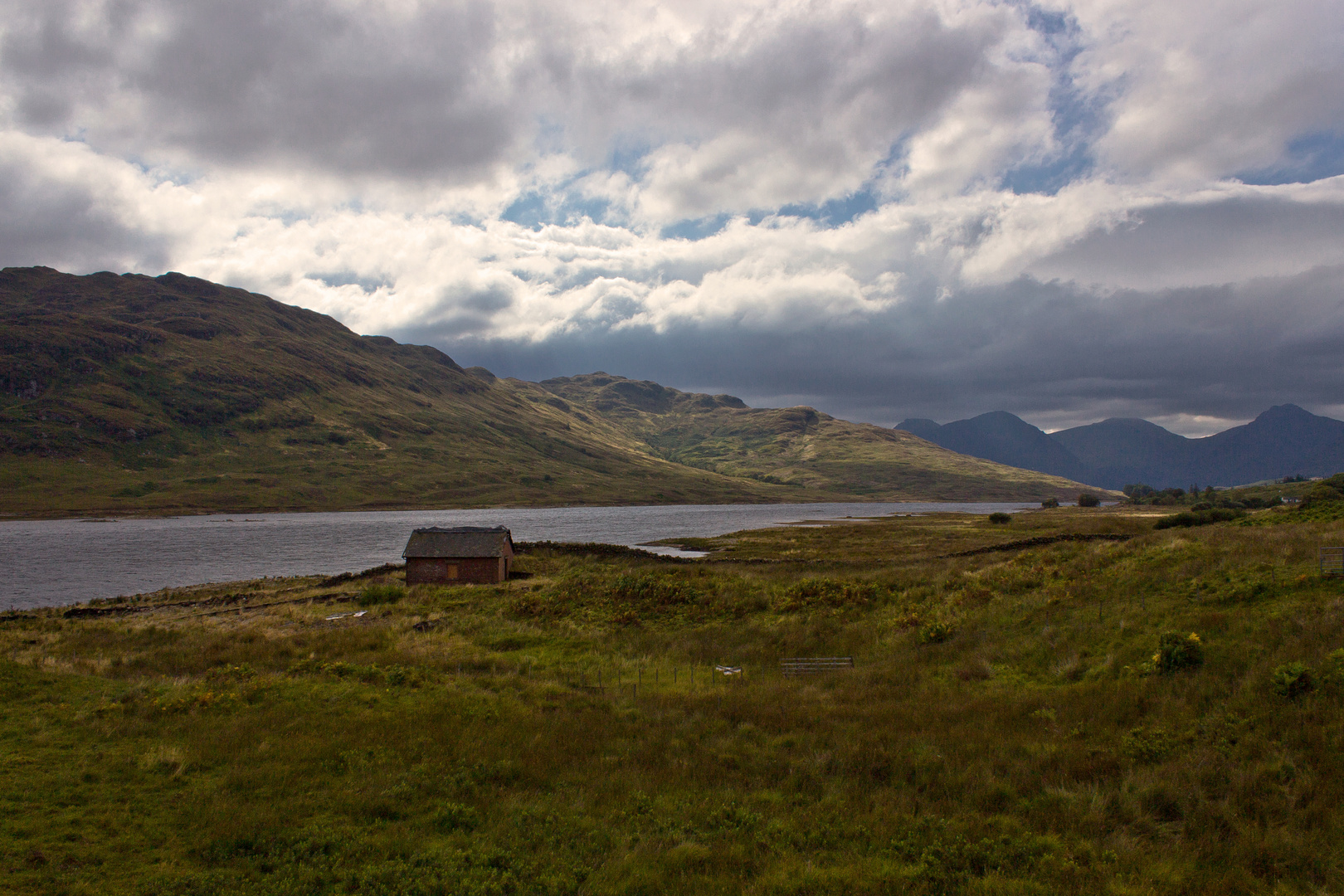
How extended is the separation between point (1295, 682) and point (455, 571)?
53442mm

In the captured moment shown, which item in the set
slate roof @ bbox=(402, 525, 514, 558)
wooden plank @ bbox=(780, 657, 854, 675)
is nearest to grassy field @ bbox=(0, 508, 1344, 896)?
wooden plank @ bbox=(780, 657, 854, 675)

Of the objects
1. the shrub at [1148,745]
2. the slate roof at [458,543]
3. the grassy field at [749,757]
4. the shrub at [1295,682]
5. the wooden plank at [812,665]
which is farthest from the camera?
the slate roof at [458,543]

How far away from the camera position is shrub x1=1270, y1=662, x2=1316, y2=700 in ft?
38.7

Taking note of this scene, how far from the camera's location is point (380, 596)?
146 ft

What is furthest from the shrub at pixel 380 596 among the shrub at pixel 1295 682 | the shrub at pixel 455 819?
the shrub at pixel 1295 682

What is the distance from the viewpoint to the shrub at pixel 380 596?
4366cm

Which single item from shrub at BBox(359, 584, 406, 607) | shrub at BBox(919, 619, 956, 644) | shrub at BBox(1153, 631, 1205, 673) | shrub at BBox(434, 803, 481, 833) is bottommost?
shrub at BBox(359, 584, 406, 607)

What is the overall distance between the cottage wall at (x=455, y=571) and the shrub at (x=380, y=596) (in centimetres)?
840

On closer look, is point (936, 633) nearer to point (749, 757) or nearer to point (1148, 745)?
point (1148, 745)

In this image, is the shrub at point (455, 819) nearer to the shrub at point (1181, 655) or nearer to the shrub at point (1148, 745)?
the shrub at point (1148, 745)

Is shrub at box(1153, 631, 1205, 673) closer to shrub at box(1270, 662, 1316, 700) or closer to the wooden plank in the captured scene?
shrub at box(1270, 662, 1316, 700)

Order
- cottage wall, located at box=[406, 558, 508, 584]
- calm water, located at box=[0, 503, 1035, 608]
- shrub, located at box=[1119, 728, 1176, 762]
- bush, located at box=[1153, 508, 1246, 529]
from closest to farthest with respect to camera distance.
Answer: shrub, located at box=[1119, 728, 1176, 762] < bush, located at box=[1153, 508, 1246, 529] < cottage wall, located at box=[406, 558, 508, 584] < calm water, located at box=[0, 503, 1035, 608]

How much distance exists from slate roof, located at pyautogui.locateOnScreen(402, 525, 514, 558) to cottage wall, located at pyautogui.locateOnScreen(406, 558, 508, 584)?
416mm

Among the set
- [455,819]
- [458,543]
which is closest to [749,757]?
[455,819]
